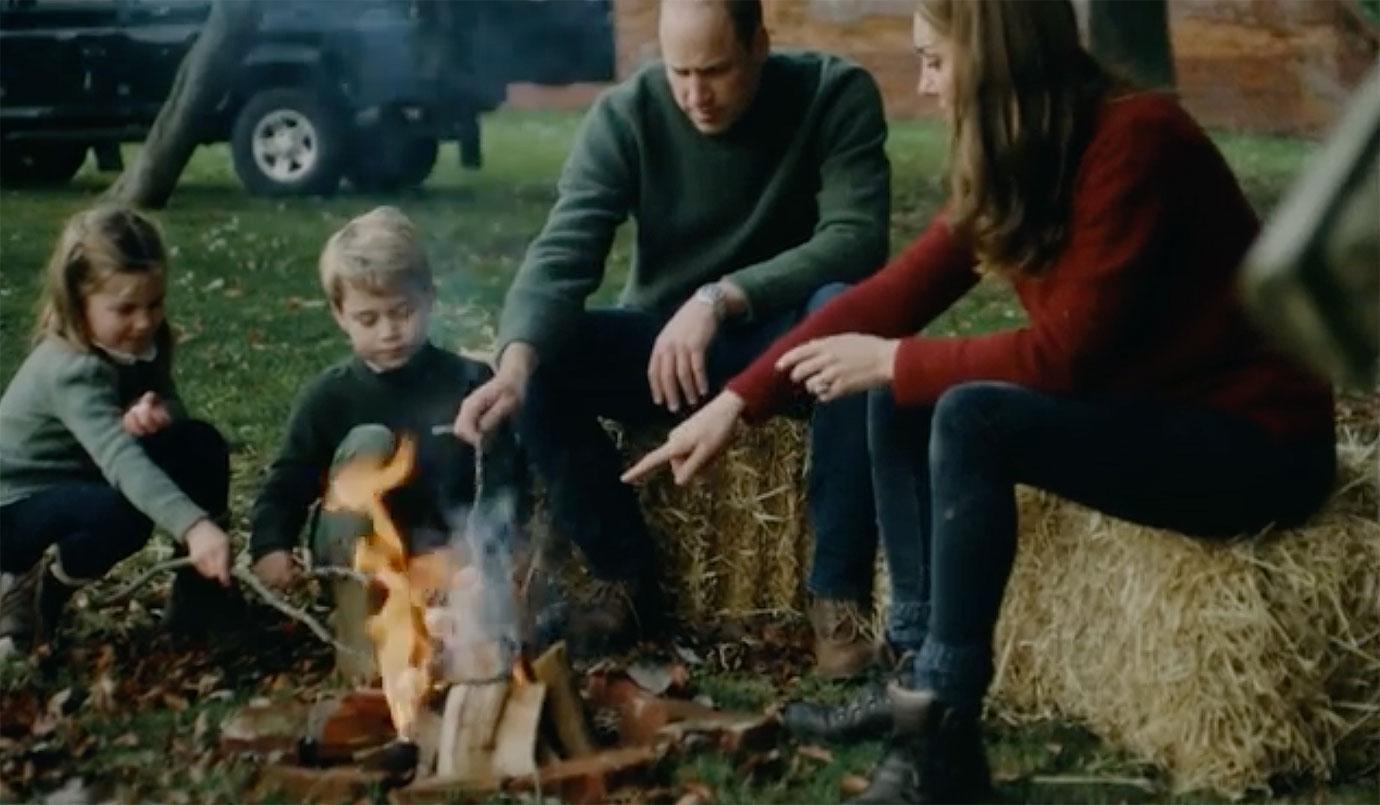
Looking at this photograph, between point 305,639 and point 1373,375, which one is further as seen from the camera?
point 305,639

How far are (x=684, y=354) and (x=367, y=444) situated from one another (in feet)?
1.99

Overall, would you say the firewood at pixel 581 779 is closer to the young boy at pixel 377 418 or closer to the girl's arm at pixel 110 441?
the young boy at pixel 377 418

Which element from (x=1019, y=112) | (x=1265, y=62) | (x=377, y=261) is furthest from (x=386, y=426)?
(x=1265, y=62)

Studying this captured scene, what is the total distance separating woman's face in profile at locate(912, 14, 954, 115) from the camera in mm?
4000

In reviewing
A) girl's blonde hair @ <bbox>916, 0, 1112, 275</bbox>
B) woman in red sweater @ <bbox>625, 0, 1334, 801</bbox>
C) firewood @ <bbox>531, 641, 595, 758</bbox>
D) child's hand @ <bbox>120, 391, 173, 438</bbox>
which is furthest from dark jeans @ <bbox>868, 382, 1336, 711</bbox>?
child's hand @ <bbox>120, 391, 173, 438</bbox>

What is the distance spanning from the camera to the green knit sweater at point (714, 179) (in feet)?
16.3

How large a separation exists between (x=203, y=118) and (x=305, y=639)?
22.4 feet

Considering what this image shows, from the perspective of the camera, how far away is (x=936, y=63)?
4.06 meters

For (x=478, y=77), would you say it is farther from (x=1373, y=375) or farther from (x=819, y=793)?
(x=1373, y=375)

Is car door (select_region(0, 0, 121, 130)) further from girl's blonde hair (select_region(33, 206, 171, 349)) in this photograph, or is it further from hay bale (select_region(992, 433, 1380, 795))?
hay bale (select_region(992, 433, 1380, 795))

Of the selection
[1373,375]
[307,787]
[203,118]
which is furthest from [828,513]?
[203,118]

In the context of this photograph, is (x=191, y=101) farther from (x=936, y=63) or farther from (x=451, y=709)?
(x=936, y=63)

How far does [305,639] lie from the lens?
16.4 feet

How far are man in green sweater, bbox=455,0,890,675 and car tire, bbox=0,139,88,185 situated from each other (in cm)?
863
